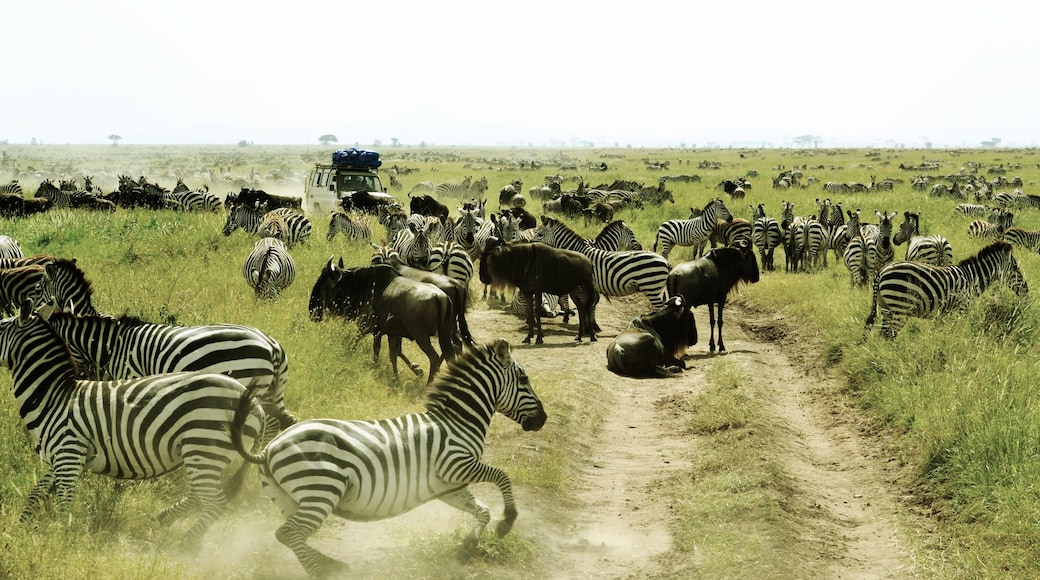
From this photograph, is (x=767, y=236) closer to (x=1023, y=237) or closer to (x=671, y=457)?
(x=1023, y=237)

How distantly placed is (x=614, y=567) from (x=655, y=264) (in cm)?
943

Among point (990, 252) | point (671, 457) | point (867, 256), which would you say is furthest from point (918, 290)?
point (867, 256)

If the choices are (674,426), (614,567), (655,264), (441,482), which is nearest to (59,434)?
(441,482)

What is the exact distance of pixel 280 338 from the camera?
10117mm

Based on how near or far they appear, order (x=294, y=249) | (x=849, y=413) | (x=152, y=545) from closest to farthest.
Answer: (x=152, y=545) < (x=849, y=413) < (x=294, y=249)

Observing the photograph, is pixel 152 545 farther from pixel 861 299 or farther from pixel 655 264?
pixel 861 299

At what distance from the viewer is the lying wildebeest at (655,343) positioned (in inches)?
516

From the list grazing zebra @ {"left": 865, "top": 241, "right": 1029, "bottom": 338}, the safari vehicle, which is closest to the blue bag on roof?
the safari vehicle

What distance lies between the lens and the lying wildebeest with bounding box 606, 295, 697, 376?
516 inches

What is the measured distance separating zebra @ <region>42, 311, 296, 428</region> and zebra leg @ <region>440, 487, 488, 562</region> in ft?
4.60

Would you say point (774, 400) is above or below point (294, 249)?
below

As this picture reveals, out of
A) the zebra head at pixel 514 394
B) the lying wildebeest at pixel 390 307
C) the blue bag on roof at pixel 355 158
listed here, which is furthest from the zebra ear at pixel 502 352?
the blue bag on roof at pixel 355 158

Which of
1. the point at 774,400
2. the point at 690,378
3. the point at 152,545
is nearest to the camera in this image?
the point at 152,545

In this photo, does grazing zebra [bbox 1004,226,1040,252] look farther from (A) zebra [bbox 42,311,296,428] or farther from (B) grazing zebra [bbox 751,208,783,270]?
(A) zebra [bbox 42,311,296,428]
